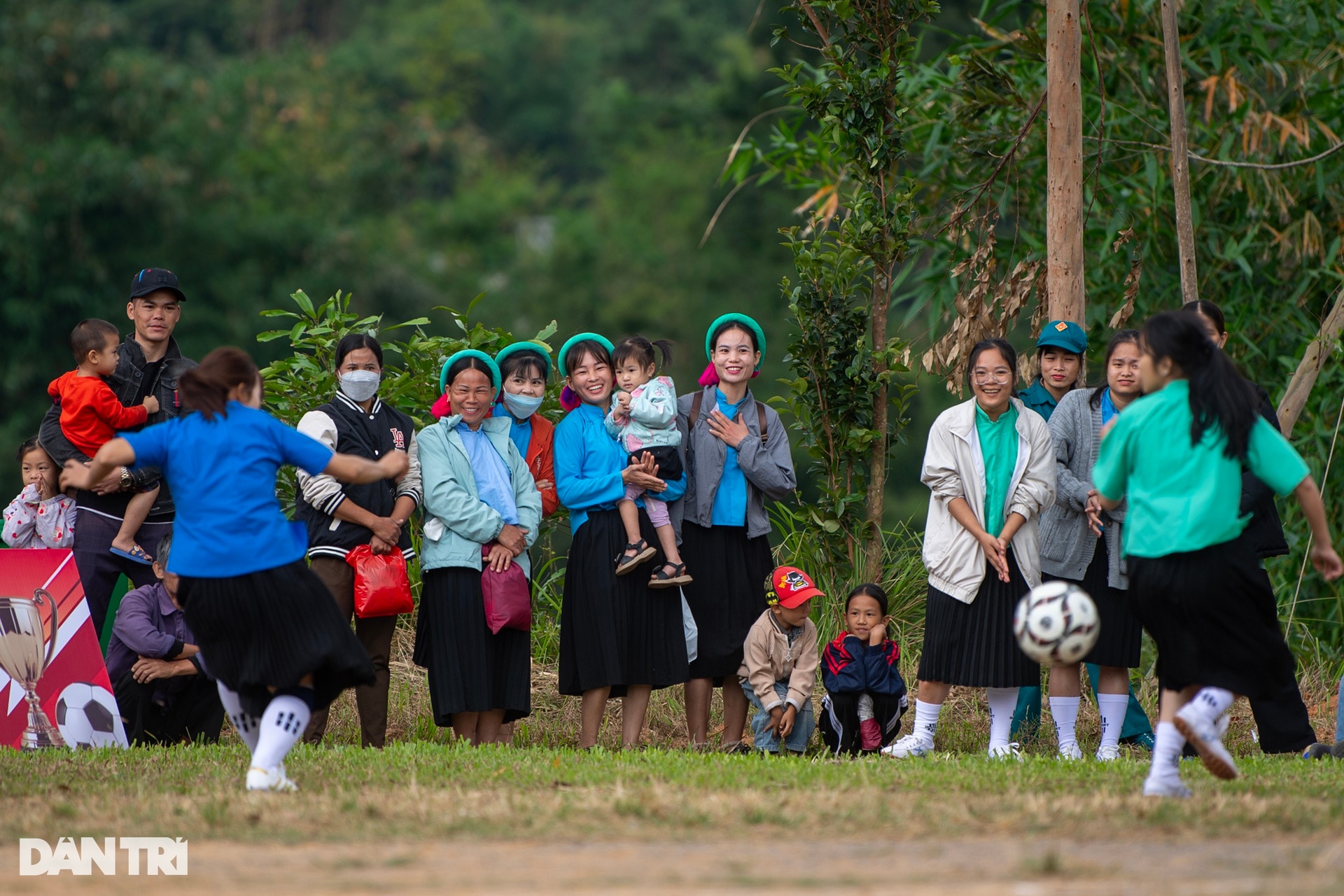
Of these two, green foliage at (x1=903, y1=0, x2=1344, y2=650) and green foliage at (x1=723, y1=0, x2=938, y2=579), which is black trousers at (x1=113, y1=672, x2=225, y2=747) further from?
green foliage at (x1=903, y1=0, x2=1344, y2=650)

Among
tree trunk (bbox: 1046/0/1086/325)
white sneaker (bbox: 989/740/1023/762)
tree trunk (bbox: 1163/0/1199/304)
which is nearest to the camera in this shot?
white sneaker (bbox: 989/740/1023/762)

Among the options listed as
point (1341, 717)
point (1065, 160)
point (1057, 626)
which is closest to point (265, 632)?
point (1057, 626)

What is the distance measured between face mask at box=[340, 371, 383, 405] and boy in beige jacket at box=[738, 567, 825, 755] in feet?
7.31

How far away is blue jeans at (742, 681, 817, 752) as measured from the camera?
295 inches

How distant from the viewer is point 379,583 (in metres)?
7.11

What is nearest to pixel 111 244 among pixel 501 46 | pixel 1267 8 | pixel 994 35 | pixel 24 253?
pixel 24 253

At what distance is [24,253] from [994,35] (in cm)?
1626

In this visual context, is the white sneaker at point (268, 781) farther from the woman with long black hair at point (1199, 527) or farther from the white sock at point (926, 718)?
the woman with long black hair at point (1199, 527)

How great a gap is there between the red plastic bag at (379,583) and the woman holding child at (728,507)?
1.44 meters

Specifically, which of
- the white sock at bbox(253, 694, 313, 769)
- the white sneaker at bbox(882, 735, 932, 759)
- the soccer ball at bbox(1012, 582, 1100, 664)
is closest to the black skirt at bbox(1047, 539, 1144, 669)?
the white sneaker at bbox(882, 735, 932, 759)

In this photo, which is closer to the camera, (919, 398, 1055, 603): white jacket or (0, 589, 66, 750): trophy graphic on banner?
(919, 398, 1055, 603): white jacket

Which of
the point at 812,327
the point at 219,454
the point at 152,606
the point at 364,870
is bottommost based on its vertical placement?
the point at 364,870

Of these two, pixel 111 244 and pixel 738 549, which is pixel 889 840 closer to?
pixel 738 549

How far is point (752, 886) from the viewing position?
4.15m
